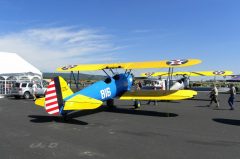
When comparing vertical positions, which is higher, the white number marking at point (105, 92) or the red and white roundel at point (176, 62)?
the red and white roundel at point (176, 62)

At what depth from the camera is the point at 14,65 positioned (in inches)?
1382

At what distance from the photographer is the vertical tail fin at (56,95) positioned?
34.6 feet

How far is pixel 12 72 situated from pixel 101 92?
2327 cm

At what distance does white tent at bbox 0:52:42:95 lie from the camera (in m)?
30.4

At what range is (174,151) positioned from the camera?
6.66m

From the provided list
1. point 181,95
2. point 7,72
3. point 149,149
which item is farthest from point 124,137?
point 7,72

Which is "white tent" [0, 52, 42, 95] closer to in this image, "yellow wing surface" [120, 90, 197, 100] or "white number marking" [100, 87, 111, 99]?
"white number marking" [100, 87, 111, 99]

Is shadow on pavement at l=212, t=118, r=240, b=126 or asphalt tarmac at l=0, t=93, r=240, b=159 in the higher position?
shadow on pavement at l=212, t=118, r=240, b=126

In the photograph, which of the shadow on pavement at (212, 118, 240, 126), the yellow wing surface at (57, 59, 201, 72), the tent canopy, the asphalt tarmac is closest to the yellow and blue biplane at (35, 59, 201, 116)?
the yellow wing surface at (57, 59, 201, 72)

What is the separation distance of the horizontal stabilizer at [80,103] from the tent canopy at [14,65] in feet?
75.1

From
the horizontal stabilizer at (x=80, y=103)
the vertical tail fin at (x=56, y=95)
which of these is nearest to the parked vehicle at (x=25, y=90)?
the vertical tail fin at (x=56, y=95)

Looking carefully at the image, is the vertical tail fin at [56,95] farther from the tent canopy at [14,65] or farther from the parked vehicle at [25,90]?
the tent canopy at [14,65]

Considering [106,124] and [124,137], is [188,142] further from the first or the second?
[106,124]

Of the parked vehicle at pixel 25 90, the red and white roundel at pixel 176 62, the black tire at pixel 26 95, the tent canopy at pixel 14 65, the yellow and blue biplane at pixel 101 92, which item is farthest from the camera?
the tent canopy at pixel 14 65
